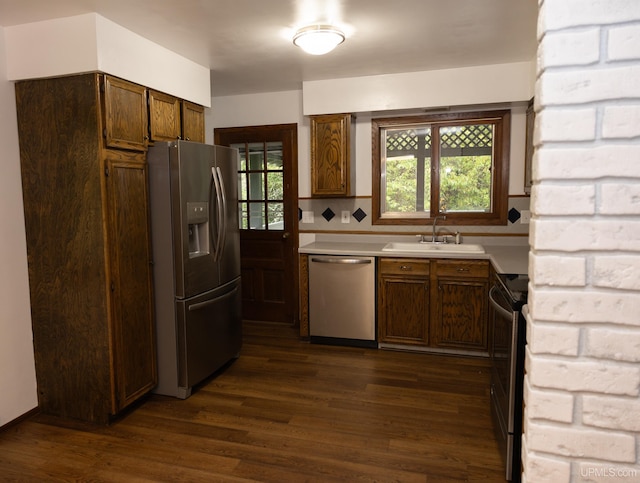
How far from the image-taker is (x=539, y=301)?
0.94m

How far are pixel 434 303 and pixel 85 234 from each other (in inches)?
102

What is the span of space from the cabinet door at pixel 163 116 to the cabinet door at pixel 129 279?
27cm

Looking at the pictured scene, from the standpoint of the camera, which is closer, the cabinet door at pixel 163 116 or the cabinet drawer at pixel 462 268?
the cabinet door at pixel 163 116

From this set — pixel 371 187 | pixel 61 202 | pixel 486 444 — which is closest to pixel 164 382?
pixel 61 202

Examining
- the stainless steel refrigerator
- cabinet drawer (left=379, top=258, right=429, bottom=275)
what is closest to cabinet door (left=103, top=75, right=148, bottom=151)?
the stainless steel refrigerator

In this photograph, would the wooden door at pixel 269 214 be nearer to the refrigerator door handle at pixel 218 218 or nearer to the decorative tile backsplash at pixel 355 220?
the decorative tile backsplash at pixel 355 220

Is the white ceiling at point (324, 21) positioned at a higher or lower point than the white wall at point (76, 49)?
higher

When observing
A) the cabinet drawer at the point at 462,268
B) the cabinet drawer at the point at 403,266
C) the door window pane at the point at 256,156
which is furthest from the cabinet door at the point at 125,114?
the cabinet drawer at the point at 462,268

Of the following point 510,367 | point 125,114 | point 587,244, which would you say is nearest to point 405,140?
point 125,114

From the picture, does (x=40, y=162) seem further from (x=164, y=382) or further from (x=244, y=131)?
(x=244, y=131)

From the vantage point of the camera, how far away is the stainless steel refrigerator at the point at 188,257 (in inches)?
112

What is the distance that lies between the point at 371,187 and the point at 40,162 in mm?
2646

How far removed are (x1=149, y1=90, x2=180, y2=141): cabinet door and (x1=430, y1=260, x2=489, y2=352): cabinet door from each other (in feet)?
7.41

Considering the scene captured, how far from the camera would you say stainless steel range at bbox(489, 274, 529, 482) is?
1.96 m
